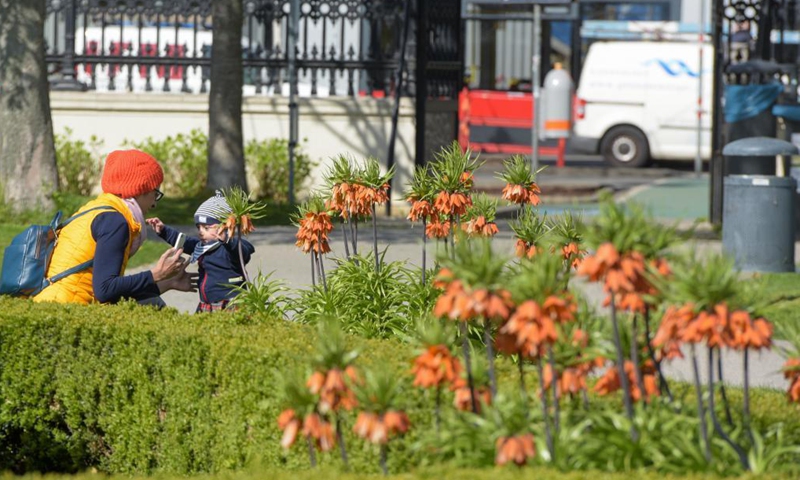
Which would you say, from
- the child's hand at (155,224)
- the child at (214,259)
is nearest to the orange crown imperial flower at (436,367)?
the child's hand at (155,224)

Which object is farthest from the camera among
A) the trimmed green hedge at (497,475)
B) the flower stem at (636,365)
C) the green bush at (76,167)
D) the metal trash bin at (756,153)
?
the green bush at (76,167)

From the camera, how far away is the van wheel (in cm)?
2727

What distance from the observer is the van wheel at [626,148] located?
27266mm

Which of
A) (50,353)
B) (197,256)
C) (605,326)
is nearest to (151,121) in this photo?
(197,256)

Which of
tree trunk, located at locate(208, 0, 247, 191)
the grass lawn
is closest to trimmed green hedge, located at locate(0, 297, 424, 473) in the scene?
the grass lawn

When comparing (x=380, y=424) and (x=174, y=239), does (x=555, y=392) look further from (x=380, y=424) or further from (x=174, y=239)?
(x=174, y=239)

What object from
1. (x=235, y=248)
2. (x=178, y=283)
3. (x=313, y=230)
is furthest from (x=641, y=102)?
(x=178, y=283)

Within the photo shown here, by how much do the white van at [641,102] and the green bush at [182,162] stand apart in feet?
38.0

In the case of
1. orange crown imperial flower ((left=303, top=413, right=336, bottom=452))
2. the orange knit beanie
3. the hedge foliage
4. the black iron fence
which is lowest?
the hedge foliage

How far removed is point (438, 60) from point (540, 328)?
1408 centimetres

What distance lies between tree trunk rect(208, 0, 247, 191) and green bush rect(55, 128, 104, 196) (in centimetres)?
169

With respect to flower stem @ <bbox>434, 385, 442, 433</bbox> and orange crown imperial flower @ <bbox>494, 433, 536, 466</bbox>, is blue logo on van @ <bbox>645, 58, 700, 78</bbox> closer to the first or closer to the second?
flower stem @ <bbox>434, 385, 442, 433</bbox>

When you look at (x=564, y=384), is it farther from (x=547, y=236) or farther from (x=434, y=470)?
(x=547, y=236)

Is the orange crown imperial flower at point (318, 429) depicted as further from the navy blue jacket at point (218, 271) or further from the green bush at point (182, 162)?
the green bush at point (182, 162)
